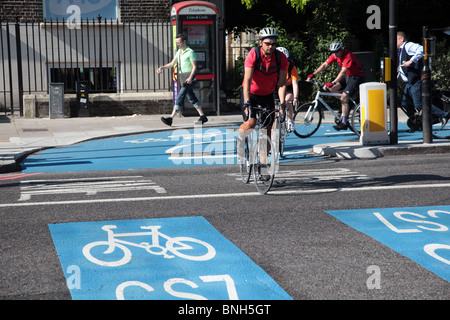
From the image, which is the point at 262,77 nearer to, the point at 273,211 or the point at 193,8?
the point at 273,211

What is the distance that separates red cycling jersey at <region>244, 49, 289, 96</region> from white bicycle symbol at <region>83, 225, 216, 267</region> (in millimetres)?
2967

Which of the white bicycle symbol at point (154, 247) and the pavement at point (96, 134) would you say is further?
the pavement at point (96, 134)

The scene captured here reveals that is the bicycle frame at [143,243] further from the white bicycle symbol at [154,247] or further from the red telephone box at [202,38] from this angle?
the red telephone box at [202,38]

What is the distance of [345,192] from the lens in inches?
312

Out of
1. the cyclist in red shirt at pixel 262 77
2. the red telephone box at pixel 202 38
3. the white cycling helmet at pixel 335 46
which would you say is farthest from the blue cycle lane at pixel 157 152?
the red telephone box at pixel 202 38

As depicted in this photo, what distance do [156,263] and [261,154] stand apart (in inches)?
121

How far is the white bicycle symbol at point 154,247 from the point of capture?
5293 mm

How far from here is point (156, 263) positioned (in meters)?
5.17

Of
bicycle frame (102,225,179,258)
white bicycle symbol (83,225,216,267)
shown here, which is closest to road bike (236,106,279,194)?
bicycle frame (102,225,179,258)

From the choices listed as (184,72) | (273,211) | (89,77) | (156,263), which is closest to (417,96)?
(184,72)

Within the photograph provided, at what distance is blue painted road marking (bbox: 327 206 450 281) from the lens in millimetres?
5242

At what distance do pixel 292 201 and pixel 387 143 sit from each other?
4.57 m

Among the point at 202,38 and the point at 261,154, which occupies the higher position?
the point at 202,38
